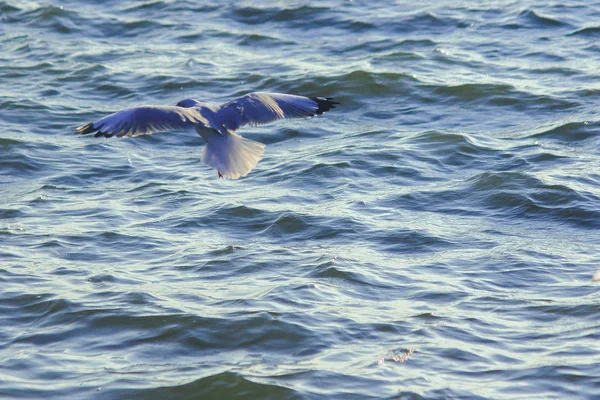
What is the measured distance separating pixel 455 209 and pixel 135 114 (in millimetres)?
2906

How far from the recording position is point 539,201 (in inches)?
323

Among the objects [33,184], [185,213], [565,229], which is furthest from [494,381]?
[33,184]

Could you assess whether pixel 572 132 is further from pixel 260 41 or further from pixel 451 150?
pixel 260 41

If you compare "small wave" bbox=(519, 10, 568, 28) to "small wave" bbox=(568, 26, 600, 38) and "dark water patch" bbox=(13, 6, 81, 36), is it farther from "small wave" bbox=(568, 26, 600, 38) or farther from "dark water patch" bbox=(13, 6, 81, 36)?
"dark water patch" bbox=(13, 6, 81, 36)

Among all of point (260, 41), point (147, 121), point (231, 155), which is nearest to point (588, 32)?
point (260, 41)

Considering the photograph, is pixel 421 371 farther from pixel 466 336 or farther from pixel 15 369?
pixel 15 369

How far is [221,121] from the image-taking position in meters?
6.84

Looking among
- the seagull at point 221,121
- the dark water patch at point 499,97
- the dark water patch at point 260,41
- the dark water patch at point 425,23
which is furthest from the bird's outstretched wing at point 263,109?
the dark water patch at point 425,23

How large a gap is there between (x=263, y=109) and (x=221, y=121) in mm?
326

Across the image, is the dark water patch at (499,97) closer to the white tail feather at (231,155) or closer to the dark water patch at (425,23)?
the dark water patch at (425,23)

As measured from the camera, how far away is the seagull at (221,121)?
21.3 feet

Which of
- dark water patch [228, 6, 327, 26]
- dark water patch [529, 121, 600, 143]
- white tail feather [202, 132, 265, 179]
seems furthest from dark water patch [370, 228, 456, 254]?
dark water patch [228, 6, 327, 26]

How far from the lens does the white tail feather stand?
669 centimetres

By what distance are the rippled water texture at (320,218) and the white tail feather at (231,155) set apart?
77cm
